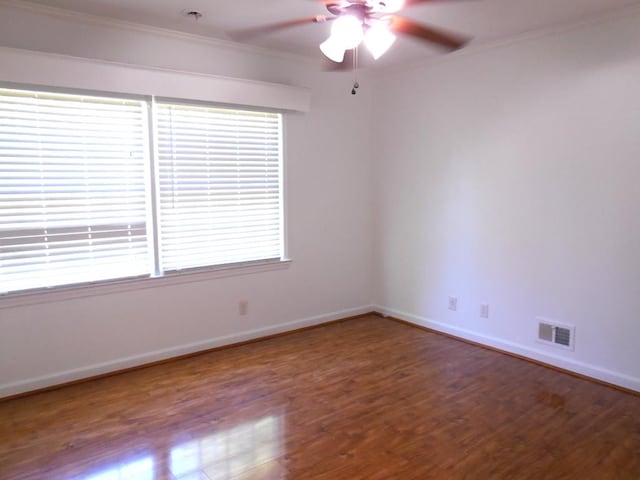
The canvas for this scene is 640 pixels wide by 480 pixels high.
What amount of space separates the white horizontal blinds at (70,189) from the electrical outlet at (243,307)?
87 centimetres

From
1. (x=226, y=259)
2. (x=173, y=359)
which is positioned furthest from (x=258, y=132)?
(x=173, y=359)

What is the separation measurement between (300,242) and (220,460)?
2238mm

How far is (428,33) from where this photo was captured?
7.57 feet

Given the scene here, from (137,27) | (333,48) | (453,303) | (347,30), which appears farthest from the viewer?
(453,303)

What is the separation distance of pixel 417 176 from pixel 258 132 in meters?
1.52

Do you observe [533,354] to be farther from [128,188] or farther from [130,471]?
[128,188]

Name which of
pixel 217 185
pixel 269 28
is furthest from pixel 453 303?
pixel 269 28

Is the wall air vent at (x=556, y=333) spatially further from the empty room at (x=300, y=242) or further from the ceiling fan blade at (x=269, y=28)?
the ceiling fan blade at (x=269, y=28)

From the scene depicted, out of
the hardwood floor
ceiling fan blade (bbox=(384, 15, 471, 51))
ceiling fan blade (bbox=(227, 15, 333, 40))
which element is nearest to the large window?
the hardwood floor

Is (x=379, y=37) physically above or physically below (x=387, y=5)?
below

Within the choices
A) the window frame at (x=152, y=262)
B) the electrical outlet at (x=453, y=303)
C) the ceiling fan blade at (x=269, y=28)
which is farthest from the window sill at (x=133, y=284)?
the ceiling fan blade at (x=269, y=28)

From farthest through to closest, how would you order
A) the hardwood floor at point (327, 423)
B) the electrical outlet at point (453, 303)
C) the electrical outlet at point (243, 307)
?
the electrical outlet at point (453, 303) → the electrical outlet at point (243, 307) → the hardwood floor at point (327, 423)

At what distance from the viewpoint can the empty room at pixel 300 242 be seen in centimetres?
248

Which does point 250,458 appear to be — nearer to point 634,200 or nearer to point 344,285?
point 344,285
